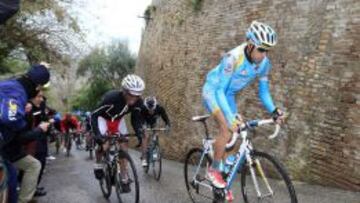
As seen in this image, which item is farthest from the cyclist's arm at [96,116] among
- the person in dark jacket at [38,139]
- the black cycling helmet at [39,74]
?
the black cycling helmet at [39,74]

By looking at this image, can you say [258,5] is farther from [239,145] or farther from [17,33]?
[17,33]

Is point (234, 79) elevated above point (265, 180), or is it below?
above

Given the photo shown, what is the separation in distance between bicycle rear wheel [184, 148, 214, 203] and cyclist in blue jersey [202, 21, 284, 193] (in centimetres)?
56

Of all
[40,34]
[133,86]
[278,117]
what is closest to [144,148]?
[133,86]

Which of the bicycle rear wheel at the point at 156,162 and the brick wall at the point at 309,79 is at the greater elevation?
the brick wall at the point at 309,79

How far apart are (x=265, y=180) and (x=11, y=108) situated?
295cm

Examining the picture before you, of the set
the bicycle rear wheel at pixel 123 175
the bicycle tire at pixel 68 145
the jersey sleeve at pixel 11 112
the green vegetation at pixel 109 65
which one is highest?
the green vegetation at pixel 109 65

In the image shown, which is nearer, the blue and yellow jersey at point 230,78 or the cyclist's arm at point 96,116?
the blue and yellow jersey at point 230,78

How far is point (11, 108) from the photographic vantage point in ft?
19.3

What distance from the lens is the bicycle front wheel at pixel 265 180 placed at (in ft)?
19.2

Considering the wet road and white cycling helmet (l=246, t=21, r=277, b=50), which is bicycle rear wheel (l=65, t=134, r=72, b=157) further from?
white cycling helmet (l=246, t=21, r=277, b=50)

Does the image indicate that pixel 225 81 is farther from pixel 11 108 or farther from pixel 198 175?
→ pixel 11 108

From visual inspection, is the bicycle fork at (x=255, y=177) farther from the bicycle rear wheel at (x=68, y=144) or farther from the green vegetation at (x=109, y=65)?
the green vegetation at (x=109, y=65)

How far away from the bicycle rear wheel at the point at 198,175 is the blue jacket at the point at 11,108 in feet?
8.08
